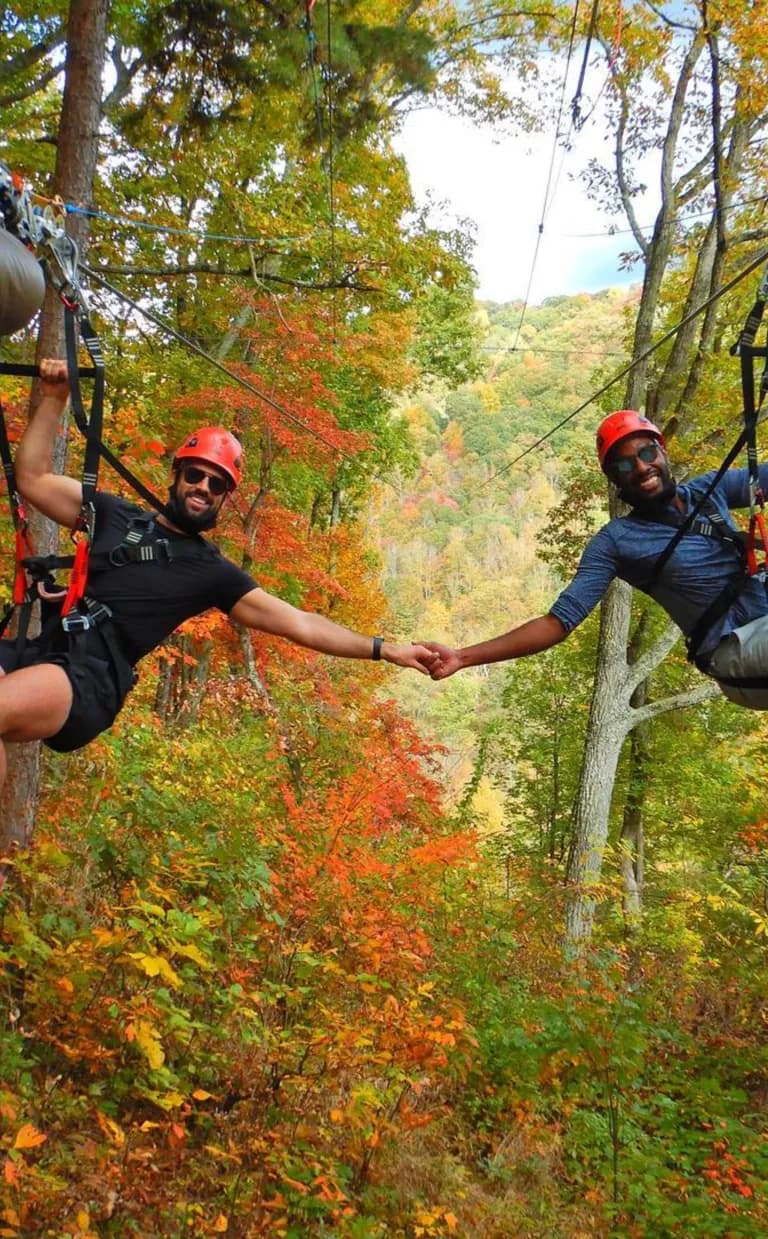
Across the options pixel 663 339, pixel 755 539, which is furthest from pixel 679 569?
pixel 663 339

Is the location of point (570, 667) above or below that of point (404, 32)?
below

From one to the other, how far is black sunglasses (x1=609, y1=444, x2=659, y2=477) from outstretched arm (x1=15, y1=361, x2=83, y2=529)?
86.6 inches

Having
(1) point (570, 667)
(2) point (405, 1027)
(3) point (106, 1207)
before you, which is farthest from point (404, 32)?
(1) point (570, 667)

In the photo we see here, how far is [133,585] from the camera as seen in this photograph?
9.40 feet

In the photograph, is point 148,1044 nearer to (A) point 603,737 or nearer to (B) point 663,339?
(B) point 663,339

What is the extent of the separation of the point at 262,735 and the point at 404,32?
29.8ft

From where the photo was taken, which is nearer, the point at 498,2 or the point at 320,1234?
the point at 320,1234

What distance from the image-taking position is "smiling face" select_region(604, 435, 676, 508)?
3.21 m

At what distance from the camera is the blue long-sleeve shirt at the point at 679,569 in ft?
10.1

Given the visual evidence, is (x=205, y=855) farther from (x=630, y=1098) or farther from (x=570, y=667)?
(x=570, y=667)

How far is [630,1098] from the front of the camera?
545 centimetres

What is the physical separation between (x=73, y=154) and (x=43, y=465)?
2693mm

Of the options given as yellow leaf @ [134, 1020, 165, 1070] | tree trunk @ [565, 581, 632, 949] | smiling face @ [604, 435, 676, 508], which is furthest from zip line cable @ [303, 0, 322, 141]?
yellow leaf @ [134, 1020, 165, 1070]

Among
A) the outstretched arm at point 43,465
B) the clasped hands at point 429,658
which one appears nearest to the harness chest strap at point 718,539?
the clasped hands at point 429,658
